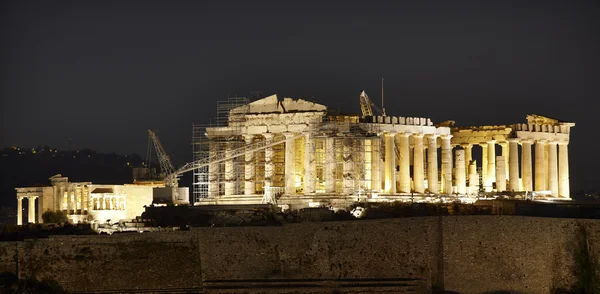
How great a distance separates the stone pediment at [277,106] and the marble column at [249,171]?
2208 mm

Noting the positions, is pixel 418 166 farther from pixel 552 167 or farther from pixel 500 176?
pixel 552 167

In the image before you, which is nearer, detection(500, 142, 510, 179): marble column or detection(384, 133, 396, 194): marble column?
detection(384, 133, 396, 194): marble column

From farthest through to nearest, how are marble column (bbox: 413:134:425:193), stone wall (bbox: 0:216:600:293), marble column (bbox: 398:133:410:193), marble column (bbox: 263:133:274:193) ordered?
marble column (bbox: 413:134:425:193), marble column (bbox: 398:133:410:193), marble column (bbox: 263:133:274:193), stone wall (bbox: 0:216:600:293)

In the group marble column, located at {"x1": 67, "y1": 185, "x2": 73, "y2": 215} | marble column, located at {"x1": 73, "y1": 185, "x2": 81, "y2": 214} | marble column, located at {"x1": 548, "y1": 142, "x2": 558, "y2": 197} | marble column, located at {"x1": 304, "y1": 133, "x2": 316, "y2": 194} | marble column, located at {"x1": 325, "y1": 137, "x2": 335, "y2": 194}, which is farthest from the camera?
marble column, located at {"x1": 67, "y1": 185, "x2": 73, "y2": 215}

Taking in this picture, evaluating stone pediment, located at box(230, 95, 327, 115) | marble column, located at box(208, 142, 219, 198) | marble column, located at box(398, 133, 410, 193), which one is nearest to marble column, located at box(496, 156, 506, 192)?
marble column, located at box(398, 133, 410, 193)

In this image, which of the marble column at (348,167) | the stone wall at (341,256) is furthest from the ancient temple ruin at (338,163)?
the stone wall at (341,256)

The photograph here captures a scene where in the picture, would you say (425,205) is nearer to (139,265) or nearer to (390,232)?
(390,232)

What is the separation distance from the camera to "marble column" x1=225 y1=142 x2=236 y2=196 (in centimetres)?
9856

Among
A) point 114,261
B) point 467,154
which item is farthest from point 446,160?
point 114,261

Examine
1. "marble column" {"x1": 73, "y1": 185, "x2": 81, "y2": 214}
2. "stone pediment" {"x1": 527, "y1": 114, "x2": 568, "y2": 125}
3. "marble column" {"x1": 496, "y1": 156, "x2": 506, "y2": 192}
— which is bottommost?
"marble column" {"x1": 73, "y1": 185, "x2": 81, "y2": 214}

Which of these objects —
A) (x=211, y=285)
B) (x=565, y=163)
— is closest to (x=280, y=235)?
(x=211, y=285)

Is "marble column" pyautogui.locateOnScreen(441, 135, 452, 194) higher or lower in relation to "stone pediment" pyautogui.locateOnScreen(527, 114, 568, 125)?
lower

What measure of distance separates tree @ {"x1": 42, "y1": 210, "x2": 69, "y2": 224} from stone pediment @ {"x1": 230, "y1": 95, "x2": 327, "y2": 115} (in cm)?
1659

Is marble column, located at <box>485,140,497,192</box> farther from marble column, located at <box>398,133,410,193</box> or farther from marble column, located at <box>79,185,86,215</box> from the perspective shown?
marble column, located at <box>79,185,86,215</box>
